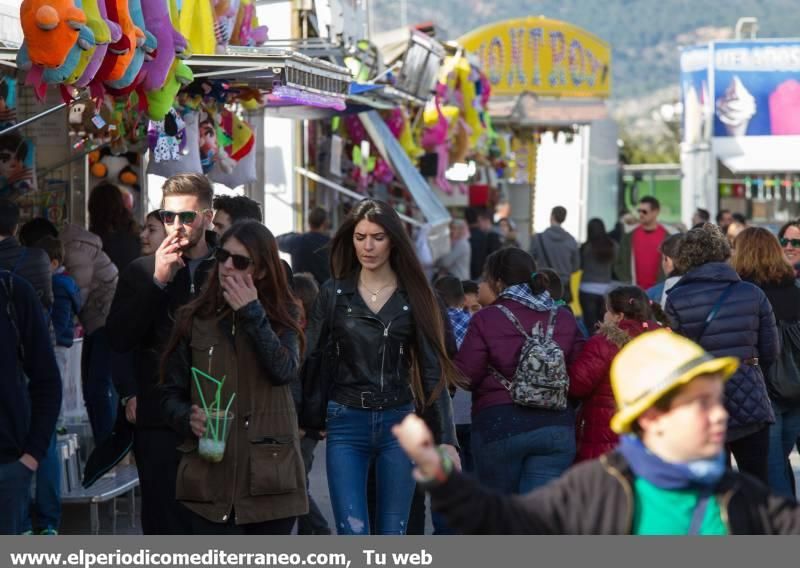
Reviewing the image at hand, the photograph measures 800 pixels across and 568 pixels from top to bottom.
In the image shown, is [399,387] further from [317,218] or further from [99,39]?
[317,218]

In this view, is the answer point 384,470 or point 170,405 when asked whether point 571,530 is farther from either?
point 384,470

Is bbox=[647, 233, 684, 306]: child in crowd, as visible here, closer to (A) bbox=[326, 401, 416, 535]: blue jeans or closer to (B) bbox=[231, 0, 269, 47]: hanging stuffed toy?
(A) bbox=[326, 401, 416, 535]: blue jeans

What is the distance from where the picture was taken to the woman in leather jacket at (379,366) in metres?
6.38

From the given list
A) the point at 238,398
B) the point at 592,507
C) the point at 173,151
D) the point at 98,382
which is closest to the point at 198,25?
the point at 173,151

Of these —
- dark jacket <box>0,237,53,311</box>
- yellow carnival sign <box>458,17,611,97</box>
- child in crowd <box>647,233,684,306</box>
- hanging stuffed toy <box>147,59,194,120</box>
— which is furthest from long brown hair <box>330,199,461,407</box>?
yellow carnival sign <box>458,17,611,97</box>

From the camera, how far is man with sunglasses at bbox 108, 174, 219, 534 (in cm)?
610

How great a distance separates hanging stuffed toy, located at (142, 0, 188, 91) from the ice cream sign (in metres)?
24.5

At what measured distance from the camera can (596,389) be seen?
7.43 m

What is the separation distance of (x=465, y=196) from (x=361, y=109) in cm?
1067

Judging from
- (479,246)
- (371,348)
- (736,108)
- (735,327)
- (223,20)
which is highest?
(223,20)

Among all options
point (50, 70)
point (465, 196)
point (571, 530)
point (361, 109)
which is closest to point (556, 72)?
point (465, 196)

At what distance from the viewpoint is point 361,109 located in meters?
14.6

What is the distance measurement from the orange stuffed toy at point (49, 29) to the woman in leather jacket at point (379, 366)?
5.84 ft

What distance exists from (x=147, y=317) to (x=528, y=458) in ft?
6.62
